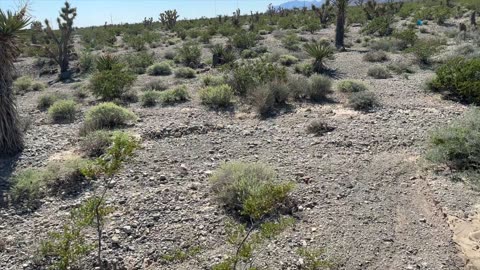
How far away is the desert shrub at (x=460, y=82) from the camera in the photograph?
11.2 meters

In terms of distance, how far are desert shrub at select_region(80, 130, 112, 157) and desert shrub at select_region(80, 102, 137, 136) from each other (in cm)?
133

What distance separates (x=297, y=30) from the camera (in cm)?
3167

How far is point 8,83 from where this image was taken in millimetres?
8742

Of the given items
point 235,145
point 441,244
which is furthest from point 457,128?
point 235,145

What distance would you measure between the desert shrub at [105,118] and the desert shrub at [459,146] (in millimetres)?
6902

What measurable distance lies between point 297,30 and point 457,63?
19.4 metres

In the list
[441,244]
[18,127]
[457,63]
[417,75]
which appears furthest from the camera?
[417,75]

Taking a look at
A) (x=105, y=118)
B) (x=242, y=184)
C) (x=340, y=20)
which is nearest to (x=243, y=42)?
(x=340, y=20)

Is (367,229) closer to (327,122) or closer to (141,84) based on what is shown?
(327,122)

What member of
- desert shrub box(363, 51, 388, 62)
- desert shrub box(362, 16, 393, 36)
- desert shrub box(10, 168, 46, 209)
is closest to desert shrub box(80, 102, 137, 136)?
desert shrub box(10, 168, 46, 209)

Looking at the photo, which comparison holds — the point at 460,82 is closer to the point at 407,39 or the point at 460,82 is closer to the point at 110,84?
the point at 110,84

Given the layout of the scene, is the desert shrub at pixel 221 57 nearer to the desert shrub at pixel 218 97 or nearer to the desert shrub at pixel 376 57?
the desert shrub at pixel 376 57

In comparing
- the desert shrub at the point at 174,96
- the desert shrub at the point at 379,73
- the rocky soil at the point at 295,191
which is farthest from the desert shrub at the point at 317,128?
the desert shrub at the point at 379,73

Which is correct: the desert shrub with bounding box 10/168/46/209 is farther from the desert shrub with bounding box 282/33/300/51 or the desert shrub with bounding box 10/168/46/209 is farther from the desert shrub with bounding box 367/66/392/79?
the desert shrub with bounding box 282/33/300/51
